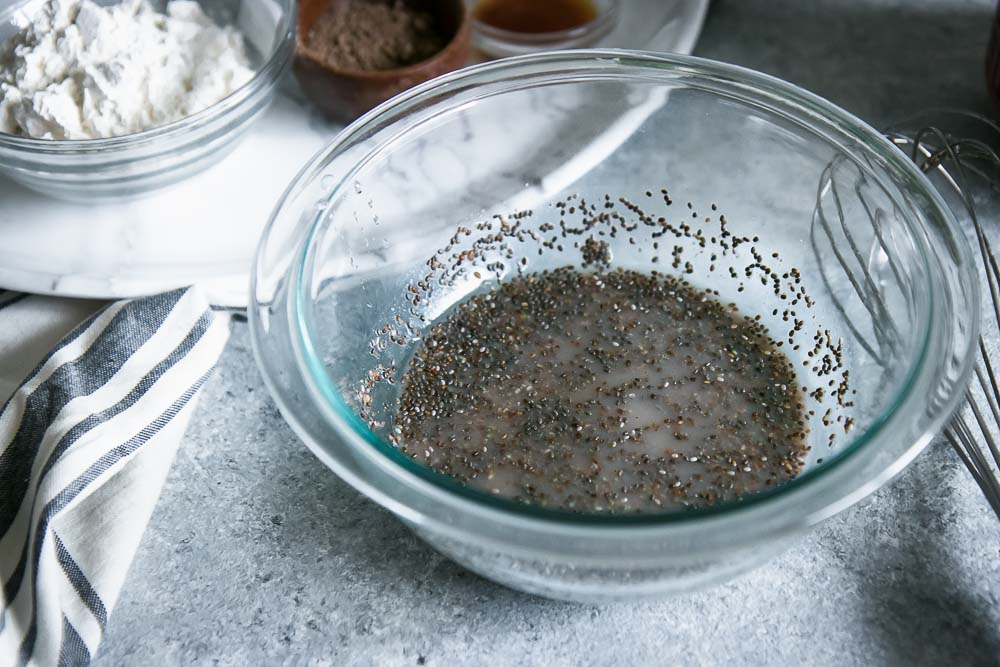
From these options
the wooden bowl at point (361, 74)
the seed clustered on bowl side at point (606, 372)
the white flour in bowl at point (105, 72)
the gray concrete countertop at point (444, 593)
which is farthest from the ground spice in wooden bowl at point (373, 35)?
the gray concrete countertop at point (444, 593)

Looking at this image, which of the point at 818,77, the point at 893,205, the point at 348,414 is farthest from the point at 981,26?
the point at 348,414

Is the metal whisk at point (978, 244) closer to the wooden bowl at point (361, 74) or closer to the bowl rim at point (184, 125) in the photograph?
the wooden bowl at point (361, 74)

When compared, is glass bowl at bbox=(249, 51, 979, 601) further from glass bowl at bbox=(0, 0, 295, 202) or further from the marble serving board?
glass bowl at bbox=(0, 0, 295, 202)

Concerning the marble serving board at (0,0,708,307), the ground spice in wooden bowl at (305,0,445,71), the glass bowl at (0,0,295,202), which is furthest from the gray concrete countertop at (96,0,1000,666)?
the ground spice in wooden bowl at (305,0,445,71)

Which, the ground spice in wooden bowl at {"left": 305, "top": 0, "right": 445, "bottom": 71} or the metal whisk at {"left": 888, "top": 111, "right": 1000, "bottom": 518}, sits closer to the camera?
the metal whisk at {"left": 888, "top": 111, "right": 1000, "bottom": 518}

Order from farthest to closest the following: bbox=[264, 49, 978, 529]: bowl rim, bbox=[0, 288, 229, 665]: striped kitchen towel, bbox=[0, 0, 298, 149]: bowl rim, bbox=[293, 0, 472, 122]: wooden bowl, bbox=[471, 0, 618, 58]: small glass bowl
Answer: bbox=[471, 0, 618, 58]: small glass bowl < bbox=[293, 0, 472, 122]: wooden bowl < bbox=[0, 0, 298, 149]: bowl rim < bbox=[0, 288, 229, 665]: striped kitchen towel < bbox=[264, 49, 978, 529]: bowl rim

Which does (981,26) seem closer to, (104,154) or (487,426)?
(487,426)

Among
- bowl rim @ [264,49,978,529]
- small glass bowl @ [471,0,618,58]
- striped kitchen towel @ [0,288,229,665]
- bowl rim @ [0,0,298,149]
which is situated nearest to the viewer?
bowl rim @ [264,49,978,529]
